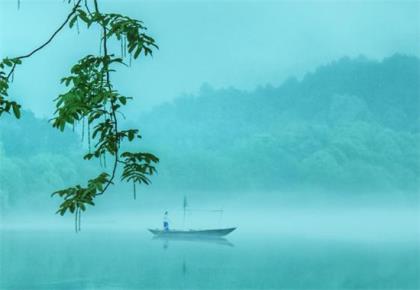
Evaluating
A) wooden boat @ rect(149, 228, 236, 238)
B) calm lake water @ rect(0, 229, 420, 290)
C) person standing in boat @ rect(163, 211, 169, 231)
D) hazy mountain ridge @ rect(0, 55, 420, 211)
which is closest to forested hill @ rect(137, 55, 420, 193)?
hazy mountain ridge @ rect(0, 55, 420, 211)

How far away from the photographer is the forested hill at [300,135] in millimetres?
17156

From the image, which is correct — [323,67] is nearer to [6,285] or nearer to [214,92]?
[214,92]

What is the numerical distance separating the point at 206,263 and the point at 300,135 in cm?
514

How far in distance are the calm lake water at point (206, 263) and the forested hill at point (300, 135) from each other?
4.59 ft

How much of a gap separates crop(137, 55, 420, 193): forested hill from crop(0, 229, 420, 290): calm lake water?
1.40 meters

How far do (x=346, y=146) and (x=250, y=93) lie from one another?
2409 mm

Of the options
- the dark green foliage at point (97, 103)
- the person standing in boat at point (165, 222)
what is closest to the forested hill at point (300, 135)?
the person standing in boat at point (165, 222)

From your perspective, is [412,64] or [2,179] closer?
[2,179]

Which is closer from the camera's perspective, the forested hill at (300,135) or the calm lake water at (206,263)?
the calm lake water at (206,263)

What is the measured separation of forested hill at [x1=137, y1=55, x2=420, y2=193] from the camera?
1716 centimetres

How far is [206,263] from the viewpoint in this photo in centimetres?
1368

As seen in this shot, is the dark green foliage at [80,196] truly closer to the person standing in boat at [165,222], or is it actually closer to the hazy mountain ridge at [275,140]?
the person standing in boat at [165,222]

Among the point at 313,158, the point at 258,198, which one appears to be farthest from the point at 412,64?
the point at 258,198

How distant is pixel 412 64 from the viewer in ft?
64.2
